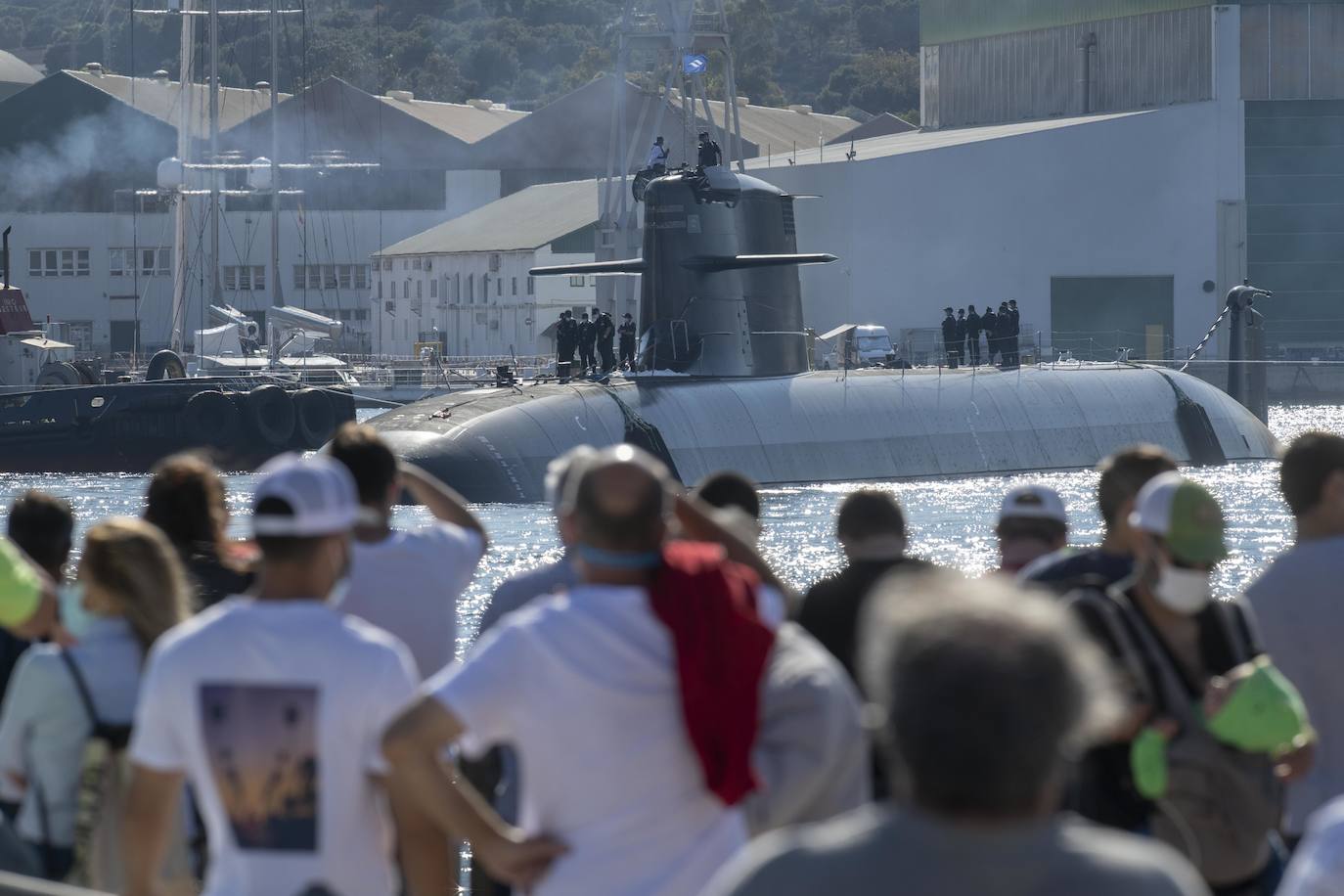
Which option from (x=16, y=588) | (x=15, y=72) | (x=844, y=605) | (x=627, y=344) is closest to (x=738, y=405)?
(x=627, y=344)

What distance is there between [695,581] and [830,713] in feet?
1.73

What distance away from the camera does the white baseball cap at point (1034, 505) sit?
6195 millimetres

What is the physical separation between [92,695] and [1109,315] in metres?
50.6

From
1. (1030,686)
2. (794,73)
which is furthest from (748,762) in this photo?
(794,73)

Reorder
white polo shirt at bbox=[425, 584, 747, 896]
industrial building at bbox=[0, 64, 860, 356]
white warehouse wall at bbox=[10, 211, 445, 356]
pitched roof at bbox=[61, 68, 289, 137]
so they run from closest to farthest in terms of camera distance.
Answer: white polo shirt at bbox=[425, 584, 747, 896] → white warehouse wall at bbox=[10, 211, 445, 356] → industrial building at bbox=[0, 64, 860, 356] → pitched roof at bbox=[61, 68, 289, 137]

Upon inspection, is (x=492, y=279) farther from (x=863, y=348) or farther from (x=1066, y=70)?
(x=863, y=348)

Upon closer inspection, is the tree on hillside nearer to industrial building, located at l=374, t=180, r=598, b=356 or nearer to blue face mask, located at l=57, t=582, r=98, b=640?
industrial building, located at l=374, t=180, r=598, b=356

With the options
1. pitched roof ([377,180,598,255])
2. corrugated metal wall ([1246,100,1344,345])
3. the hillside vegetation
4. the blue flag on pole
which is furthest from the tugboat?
the hillside vegetation

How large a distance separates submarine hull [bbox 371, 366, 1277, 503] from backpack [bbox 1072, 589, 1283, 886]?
21.2 metres

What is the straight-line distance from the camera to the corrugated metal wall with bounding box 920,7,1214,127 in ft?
173

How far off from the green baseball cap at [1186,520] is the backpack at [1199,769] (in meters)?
0.19

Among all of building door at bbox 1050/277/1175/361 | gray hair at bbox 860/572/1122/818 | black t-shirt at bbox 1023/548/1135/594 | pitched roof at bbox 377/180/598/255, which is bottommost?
black t-shirt at bbox 1023/548/1135/594

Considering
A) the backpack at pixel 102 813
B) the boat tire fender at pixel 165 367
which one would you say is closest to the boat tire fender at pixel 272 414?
the boat tire fender at pixel 165 367

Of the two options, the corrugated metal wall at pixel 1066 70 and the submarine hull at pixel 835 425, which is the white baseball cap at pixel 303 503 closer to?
the submarine hull at pixel 835 425
